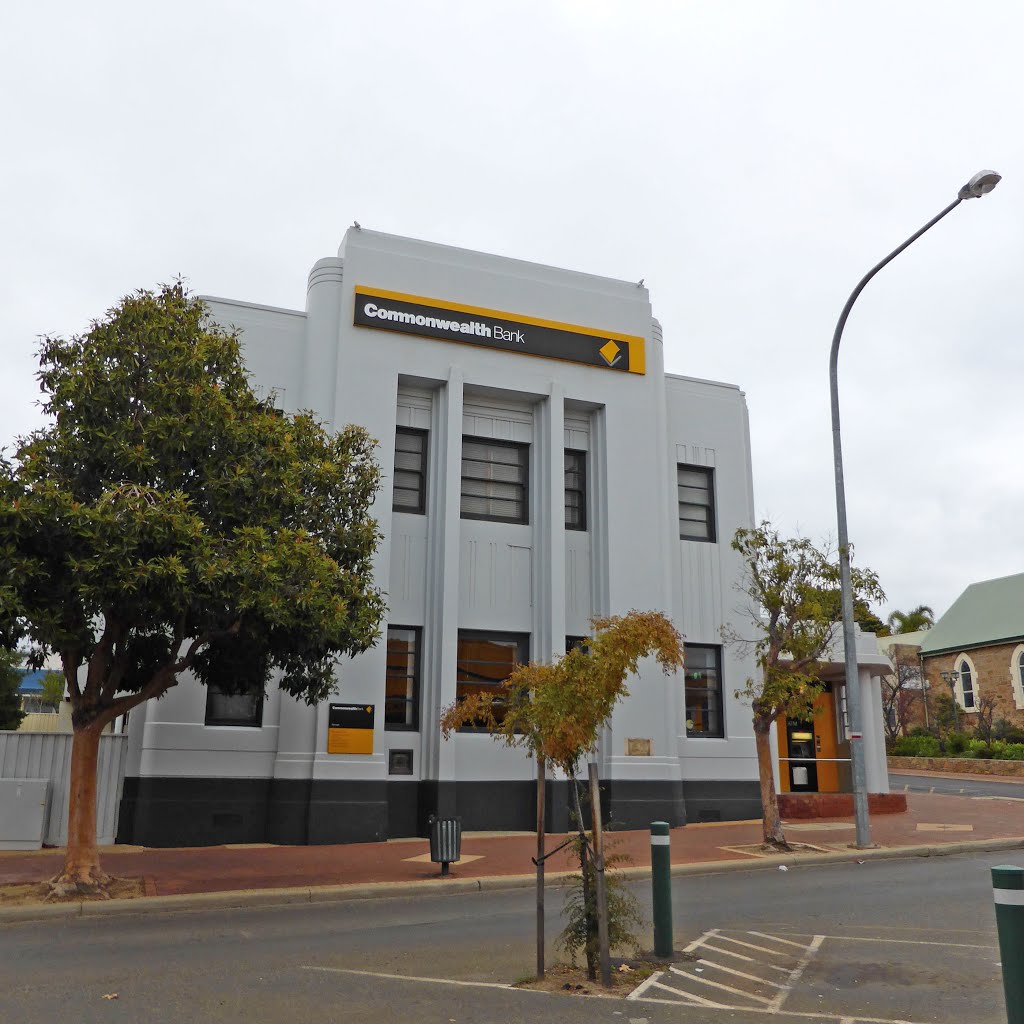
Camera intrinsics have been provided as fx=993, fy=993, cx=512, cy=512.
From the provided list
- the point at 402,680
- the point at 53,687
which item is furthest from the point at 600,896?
the point at 53,687

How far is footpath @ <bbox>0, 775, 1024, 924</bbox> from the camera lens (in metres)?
11.8

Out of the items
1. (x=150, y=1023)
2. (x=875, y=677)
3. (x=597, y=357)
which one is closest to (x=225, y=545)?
(x=150, y=1023)

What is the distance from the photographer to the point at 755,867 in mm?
14070

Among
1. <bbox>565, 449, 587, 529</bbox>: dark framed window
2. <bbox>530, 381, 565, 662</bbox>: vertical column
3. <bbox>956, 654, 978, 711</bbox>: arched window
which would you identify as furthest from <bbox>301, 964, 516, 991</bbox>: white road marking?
<bbox>956, 654, 978, 711</bbox>: arched window

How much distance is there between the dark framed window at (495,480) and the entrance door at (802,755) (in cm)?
824

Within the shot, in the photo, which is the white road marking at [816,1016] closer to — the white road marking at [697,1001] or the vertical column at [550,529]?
the white road marking at [697,1001]

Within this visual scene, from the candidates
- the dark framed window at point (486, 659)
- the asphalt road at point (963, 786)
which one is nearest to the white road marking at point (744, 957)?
the dark framed window at point (486, 659)

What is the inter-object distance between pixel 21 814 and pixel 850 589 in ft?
44.9

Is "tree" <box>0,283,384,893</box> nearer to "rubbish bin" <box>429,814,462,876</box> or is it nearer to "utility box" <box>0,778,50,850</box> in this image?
"rubbish bin" <box>429,814,462,876</box>

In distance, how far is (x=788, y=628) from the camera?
15836 millimetres

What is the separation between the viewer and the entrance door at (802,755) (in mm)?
22156

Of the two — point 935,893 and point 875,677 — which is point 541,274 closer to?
point 875,677

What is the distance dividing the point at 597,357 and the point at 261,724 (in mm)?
9678

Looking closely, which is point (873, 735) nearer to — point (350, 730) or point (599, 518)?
point (599, 518)
